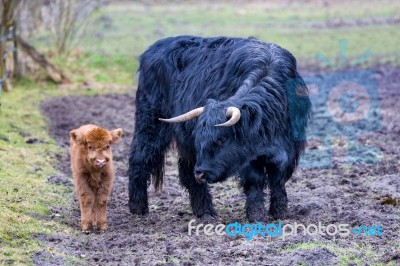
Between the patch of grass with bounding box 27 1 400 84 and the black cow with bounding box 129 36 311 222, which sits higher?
the black cow with bounding box 129 36 311 222

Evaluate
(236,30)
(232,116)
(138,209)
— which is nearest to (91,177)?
(138,209)

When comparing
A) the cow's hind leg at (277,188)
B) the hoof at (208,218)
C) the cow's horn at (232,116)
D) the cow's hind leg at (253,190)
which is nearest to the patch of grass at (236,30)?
the hoof at (208,218)

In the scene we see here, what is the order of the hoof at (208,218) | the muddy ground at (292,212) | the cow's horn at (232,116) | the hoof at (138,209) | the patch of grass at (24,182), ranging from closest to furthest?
the muddy ground at (292,212) < the patch of grass at (24,182) < the cow's horn at (232,116) < the hoof at (208,218) < the hoof at (138,209)

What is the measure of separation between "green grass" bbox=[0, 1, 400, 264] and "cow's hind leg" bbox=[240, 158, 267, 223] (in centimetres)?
107

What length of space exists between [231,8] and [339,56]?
1400 cm

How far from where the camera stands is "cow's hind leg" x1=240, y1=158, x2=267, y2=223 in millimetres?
8039

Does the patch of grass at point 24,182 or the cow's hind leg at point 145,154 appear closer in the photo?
the patch of grass at point 24,182

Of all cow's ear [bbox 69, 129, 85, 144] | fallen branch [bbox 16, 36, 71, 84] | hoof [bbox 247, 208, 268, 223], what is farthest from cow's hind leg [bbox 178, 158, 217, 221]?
fallen branch [bbox 16, 36, 71, 84]

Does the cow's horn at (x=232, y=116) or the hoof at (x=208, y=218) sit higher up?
the cow's horn at (x=232, y=116)

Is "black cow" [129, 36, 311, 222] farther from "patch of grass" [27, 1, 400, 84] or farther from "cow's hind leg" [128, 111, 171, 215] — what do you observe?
"patch of grass" [27, 1, 400, 84]

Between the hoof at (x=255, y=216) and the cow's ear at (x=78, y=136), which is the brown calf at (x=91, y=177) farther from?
the hoof at (x=255, y=216)

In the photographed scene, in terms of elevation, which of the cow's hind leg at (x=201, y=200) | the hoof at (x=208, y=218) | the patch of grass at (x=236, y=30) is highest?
the cow's hind leg at (x=201, y=200)

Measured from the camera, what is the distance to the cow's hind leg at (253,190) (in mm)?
8039

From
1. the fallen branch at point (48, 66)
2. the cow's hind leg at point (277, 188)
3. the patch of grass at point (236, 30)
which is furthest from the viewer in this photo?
the patch of grass at point (236, 30)
